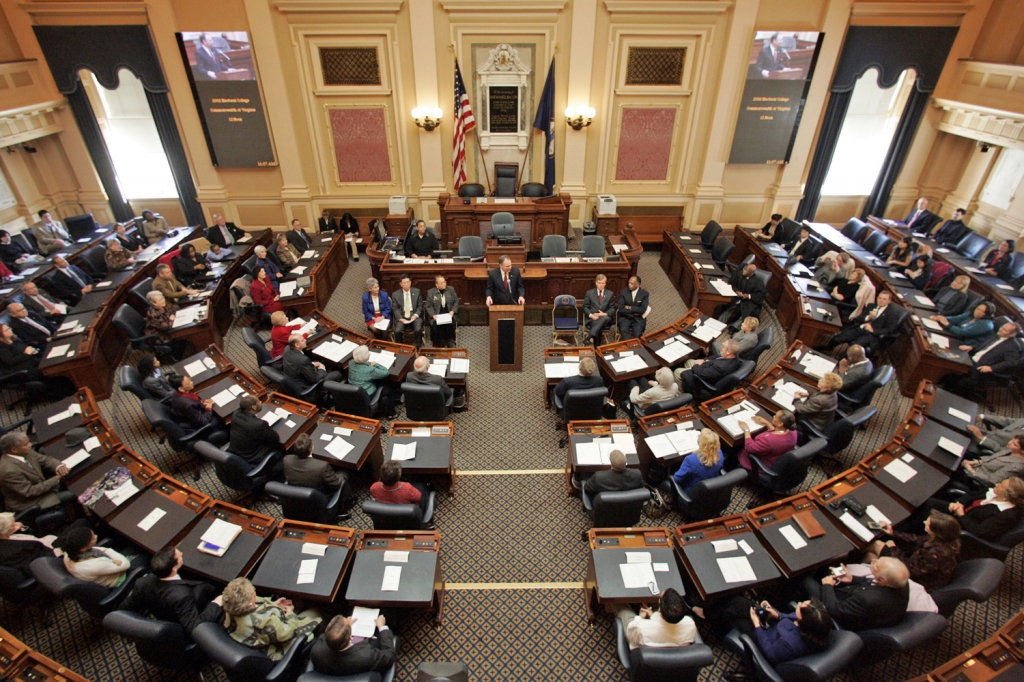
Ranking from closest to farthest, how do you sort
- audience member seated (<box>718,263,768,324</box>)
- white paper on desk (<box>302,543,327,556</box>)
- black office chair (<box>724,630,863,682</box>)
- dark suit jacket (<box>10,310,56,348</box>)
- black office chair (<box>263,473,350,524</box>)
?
black office chair (<box>724,630,863,682</box>) → white paper on desk (<box>302,543,327,556</box>) → black office chair (<box>263,473,350,524</box>) → dark suit jacket (<box>10,310,56,348</box>) → audience member seated (<box>718,263,768,324</box>)

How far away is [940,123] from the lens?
1175 cm

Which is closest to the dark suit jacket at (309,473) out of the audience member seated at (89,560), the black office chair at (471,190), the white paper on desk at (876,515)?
the audience member seated at (89,560)

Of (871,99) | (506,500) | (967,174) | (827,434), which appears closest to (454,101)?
(506,500)

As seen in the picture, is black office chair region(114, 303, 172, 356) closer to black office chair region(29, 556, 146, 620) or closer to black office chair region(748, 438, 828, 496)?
black office chair region(29, 556, 146, 620)

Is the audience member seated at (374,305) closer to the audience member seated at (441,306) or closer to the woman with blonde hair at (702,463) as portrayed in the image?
the audience member seated at (441,306)

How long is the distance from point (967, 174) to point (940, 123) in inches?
54.5

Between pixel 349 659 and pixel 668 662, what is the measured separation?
7.07 feet

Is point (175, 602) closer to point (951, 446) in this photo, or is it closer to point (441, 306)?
point (441, 306)

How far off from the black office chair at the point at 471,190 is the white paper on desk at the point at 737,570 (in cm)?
980

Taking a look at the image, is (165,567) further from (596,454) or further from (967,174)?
(967,174)

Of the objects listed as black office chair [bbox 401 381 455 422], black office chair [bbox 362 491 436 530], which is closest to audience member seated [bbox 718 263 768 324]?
black office chair [bbox 401 381 455 422]

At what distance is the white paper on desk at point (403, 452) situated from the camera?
5238 mm

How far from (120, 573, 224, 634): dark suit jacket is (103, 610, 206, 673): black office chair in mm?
79

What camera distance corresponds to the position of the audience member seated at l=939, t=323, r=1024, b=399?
6566mm
